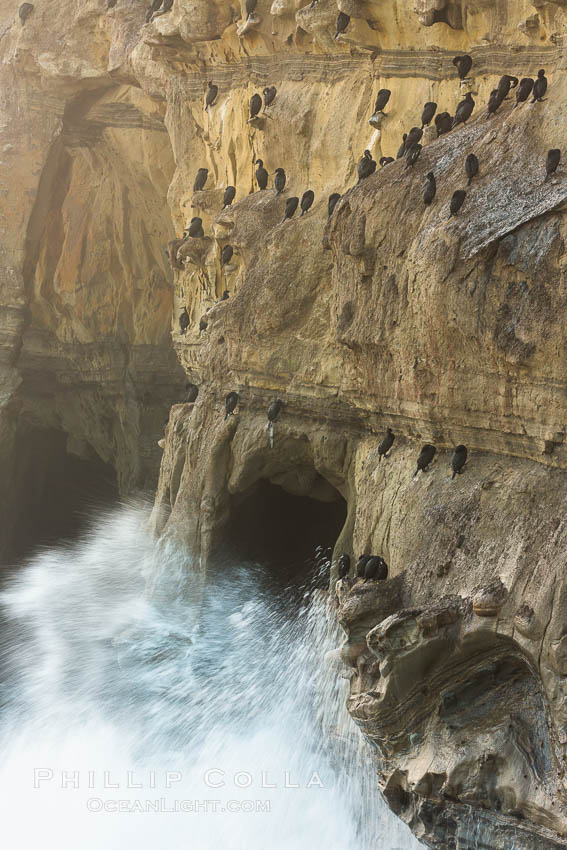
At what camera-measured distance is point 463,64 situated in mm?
10648

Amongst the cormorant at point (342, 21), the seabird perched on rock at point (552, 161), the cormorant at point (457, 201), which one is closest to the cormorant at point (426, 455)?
the cormorant at point (457, 201)

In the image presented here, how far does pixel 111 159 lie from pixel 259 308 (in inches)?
338

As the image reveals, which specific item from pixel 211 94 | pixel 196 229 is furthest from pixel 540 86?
pixel 196 229

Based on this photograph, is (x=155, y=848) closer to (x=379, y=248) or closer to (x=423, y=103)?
(x=379, y=248)

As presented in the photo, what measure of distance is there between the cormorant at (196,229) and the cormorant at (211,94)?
5.32 ft

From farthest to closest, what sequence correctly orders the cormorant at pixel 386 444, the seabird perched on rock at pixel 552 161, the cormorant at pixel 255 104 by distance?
the cormorant at pixel 255 104 → the cormorant at pixel 386 444 → the seabird perched on rock at pixel 552 161

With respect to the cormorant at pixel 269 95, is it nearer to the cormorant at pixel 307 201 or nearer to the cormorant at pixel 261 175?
the cormorant at pixel 261 175

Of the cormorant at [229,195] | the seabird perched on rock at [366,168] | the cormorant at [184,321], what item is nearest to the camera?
the seabird perched on rock at [366,168]

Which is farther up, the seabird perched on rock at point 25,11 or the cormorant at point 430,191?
the seabird perched on rock at point 25,11

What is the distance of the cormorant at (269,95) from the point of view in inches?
520

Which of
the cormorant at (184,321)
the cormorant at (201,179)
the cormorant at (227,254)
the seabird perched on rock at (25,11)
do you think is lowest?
the cormorant at (184,321)

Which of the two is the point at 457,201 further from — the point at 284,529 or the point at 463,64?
the point at 284,529

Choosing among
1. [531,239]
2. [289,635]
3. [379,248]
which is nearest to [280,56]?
[379,248]

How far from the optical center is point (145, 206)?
2023 centimetres
